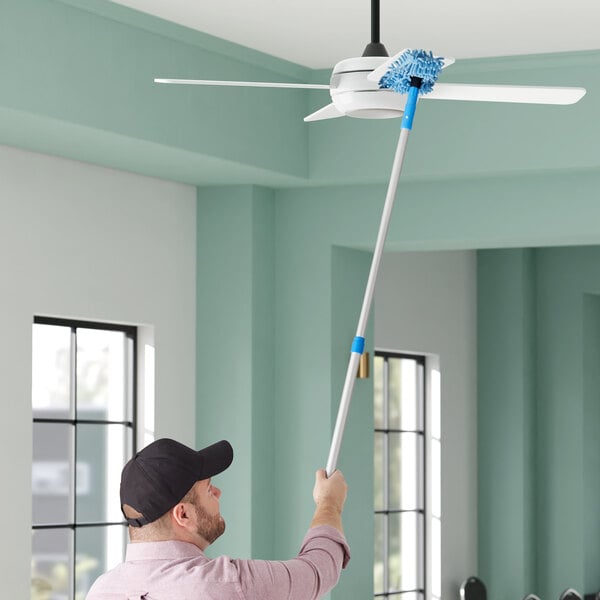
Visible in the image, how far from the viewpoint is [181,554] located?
8.54 ft

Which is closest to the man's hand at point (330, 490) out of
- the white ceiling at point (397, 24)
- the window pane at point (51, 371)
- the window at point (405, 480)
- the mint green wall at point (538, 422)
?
the white ceiling at point (397, 24)

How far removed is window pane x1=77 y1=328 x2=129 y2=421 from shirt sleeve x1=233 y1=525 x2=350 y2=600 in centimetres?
279

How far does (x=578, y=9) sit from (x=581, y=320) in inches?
144

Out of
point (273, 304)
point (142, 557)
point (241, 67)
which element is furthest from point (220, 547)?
point (142, 557)

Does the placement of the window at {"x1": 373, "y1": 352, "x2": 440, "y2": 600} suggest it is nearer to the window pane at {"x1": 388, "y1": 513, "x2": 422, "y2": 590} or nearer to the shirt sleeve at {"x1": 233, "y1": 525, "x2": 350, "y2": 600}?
the window pane at {"x1": 388, "y1": 513, "x2": 422, "y2": 590}

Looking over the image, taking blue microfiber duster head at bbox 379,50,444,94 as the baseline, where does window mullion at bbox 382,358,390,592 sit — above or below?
below

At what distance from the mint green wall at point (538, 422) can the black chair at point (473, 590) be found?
0.34 meters

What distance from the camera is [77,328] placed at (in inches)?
209

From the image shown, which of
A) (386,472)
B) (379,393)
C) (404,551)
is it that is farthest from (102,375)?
(404,551)

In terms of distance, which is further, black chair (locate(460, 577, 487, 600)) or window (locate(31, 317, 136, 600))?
black chair (locate(460, 577, 487, 600))

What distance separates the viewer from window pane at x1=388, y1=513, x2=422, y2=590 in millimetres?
7262

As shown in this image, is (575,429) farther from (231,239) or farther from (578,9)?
(578,9)

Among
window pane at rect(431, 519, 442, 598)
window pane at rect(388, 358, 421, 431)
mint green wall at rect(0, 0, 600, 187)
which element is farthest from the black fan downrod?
window pane at rect(431, 519, 442, 598)

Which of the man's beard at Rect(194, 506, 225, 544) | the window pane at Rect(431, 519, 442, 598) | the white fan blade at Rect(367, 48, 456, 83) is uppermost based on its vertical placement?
the white fan blade at Rect(367, 48, 456, 83)
